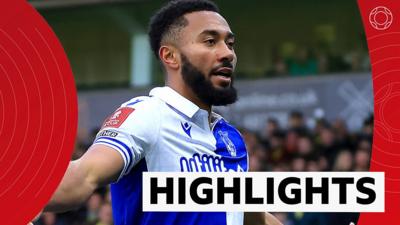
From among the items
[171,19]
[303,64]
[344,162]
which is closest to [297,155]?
[344,162]

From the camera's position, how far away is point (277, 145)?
11.4 meters

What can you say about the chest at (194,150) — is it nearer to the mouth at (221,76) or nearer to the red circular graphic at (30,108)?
the mouth at (221,76)

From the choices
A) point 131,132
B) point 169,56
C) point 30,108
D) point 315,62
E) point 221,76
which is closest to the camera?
point 30,108

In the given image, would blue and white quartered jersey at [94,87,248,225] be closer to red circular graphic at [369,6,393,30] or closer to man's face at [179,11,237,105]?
man's face at [179,11,237,105]

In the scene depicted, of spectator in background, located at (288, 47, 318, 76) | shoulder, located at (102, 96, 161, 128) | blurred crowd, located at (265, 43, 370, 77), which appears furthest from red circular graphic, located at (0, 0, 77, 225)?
spectator in background, located at (288, 47, 318, 76)

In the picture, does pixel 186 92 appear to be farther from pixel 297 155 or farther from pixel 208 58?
pixel 297 155

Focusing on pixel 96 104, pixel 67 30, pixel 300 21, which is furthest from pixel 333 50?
pixel 67 30

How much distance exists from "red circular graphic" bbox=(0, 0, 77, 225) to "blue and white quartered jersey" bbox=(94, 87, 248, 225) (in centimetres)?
22

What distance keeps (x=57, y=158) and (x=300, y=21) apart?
13.4 meters

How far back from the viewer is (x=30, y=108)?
136 inches

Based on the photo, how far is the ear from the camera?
3.96 metres

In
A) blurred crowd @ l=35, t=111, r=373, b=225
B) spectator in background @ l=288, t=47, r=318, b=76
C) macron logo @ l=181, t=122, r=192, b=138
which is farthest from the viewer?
spectator in background @ l=288, t=47, r=318, b=76

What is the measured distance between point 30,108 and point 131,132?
0.39 meters

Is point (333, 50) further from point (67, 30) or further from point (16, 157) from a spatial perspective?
point (16, 157)
